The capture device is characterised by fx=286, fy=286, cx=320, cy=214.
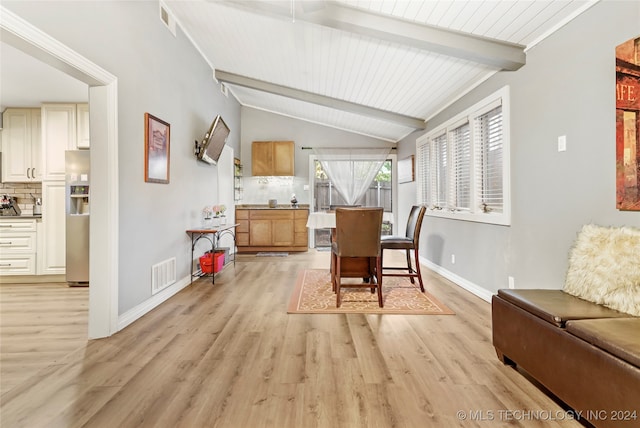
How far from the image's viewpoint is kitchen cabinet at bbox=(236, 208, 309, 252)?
6109 millimetres

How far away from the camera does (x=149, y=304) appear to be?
2805 mm

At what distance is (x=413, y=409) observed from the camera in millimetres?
1432

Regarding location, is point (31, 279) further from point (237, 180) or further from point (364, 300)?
point (364, 300)

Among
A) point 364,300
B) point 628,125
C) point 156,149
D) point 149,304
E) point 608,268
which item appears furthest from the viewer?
point 364,300

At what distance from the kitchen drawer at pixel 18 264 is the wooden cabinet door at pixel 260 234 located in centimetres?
329

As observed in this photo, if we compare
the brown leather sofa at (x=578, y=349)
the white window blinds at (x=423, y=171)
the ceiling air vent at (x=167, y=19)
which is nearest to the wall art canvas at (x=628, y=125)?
the brown leather sofa at (x=578, y=349)

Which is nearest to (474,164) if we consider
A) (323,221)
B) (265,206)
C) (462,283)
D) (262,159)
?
(462,283)

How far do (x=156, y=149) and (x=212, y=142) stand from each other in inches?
49.4

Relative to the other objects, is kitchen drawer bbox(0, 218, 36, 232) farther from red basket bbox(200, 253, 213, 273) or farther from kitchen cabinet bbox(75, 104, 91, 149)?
red basket bbox(200, 253, 213, 273)

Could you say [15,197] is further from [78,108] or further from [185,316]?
[185,316]

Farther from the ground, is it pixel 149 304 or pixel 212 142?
pixel 212 142

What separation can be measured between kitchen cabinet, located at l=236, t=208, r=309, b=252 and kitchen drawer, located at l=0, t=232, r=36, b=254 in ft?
10.2

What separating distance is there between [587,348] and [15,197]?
6404 millimetres

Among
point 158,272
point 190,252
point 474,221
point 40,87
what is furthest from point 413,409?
point 40,87
